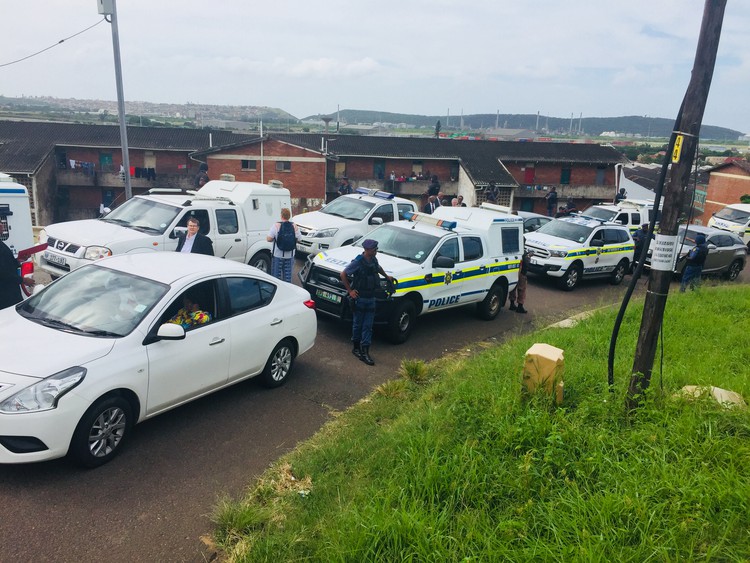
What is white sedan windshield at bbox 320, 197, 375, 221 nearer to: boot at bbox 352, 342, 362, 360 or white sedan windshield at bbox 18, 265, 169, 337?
boot at bbox 352, 342, 362, 360

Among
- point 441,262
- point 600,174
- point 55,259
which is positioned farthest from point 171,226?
point 600,174

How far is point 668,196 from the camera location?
4.89 metres

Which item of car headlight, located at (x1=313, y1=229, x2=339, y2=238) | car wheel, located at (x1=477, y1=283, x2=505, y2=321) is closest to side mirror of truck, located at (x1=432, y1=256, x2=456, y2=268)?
car wheel, located at (x1=477, y1=283, x2=505, y2=321)

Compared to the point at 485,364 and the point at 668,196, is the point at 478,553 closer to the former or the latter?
the point at 668,196

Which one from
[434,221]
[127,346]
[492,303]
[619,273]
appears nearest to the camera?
[127,346]

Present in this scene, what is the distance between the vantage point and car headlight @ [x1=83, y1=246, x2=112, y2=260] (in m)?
9.43

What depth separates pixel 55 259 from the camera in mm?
9672

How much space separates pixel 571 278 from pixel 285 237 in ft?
27.2

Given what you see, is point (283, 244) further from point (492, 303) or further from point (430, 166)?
point (430, 166)

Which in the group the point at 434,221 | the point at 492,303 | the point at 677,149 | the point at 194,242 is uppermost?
the point at 677,149

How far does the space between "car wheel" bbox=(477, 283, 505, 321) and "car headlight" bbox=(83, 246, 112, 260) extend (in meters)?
6.93

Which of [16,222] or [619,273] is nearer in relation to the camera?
[16,222]

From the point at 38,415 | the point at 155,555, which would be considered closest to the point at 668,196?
the point at 155,555

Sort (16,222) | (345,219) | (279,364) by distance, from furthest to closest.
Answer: (345,219) < (16,222) < (279,364)
